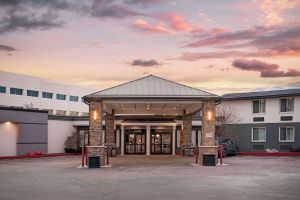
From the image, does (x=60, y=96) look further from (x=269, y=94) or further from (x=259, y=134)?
(x=269, y=94)

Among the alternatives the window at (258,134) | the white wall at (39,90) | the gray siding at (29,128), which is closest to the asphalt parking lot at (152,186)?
the gray siding at (29,128)

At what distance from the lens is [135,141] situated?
148 ft

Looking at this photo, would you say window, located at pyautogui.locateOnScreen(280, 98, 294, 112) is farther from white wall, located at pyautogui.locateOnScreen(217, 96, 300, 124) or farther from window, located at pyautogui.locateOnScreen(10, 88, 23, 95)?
window, located at pyautogui.locateOnScreen(10, 88, 23, 95)

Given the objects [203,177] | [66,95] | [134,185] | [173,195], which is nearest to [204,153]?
[203,177]

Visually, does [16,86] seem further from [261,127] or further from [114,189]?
[114,189]

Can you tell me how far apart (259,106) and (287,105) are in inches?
120

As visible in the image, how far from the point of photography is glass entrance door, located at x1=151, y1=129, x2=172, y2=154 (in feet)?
148

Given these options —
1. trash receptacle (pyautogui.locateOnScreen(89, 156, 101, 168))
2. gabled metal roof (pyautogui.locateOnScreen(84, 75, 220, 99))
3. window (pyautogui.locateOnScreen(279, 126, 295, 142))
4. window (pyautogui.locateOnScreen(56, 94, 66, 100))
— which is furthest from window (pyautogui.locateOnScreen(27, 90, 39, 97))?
trash receptacle (pyautogui.locateOnScreen(89, 156, 101, 168))

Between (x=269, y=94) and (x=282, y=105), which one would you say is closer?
(x=282, y=105)

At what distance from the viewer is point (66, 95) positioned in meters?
87.2

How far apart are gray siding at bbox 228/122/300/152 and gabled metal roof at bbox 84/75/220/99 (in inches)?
731

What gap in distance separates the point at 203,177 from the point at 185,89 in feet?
33.1

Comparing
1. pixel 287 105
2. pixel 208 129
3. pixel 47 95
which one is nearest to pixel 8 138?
pixel 208 129

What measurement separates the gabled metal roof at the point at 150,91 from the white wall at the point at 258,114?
59.8 ft
